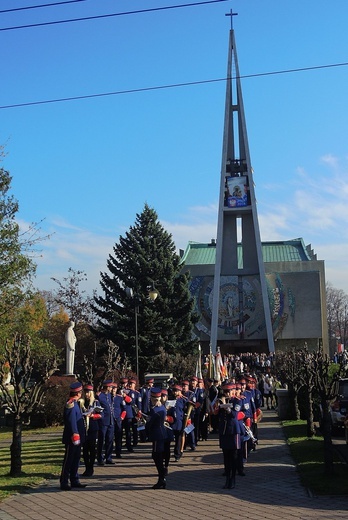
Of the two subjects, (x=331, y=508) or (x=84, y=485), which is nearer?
(x=331, y=508)

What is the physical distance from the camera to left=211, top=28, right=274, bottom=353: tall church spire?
67.1 m

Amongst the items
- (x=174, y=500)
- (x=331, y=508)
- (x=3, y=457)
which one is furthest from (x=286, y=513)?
(x=3, y=457)

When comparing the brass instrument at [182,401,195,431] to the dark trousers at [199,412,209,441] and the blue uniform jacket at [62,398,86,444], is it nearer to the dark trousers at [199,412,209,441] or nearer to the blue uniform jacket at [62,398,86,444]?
the dark trousers at [199,412,209,441]

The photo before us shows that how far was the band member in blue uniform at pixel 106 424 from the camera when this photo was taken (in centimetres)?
1447

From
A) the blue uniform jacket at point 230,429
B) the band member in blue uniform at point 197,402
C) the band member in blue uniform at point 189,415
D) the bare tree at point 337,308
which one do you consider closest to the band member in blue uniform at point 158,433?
the blue uniform jacket at point 230,429

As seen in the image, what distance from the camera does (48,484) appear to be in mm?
12141

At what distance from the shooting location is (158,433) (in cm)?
1184

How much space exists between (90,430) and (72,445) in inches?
73.1

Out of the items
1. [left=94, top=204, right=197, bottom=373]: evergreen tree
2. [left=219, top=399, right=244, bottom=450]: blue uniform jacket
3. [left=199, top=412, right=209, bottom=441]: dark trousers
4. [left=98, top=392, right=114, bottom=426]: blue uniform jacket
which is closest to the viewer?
[left=219, top=399, right=244, bottom=450]: blue uniform jacket

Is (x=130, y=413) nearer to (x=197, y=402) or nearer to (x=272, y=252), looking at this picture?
(x=197, y=402)

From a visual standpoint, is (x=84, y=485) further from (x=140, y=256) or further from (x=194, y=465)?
Result: (x=140, y=256)

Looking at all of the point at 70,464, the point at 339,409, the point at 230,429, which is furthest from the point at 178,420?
the point at 339,409

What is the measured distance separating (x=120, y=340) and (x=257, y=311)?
24396 millimetres

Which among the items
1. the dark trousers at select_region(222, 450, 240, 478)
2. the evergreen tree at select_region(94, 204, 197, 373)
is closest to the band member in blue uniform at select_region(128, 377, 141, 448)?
the dark trousers at select_region(222, 450, 240, 478)
